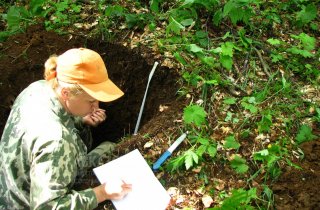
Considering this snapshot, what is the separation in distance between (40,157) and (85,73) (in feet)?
1.97

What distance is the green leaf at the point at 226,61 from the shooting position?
11.0ft

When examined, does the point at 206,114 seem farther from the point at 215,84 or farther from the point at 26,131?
the point at 26,131

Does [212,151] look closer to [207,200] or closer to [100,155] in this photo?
[207,200]

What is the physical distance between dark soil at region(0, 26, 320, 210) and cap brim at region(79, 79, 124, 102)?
640mm

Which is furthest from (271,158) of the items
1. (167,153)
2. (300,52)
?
(300,52)

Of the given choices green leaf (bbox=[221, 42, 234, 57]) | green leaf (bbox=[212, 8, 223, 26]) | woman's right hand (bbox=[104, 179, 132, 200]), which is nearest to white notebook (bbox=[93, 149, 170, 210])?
woman's right hand (bbox=[104, 179, 132, 200])

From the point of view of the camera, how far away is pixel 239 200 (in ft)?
7.90

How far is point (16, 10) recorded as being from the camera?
3928 millimetres

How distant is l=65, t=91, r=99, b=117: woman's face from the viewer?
240 centimetres

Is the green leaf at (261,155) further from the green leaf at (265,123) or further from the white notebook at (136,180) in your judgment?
the white notebook at (136,180)

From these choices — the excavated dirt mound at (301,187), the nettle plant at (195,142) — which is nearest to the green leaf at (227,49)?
the nettle plant at (195,142)

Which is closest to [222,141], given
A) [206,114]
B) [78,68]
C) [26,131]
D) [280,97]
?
[206,114]

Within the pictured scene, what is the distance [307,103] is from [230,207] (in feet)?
5.06

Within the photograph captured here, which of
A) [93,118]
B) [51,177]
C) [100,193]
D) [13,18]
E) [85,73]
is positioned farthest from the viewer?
[13,18]
